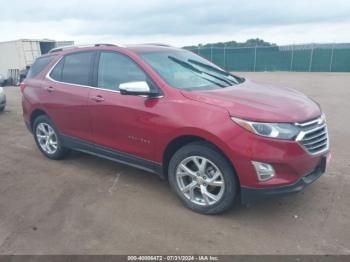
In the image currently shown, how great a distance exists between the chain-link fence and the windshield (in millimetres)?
20202

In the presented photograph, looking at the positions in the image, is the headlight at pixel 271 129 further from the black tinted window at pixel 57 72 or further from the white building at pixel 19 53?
the white building at pixel 19 53

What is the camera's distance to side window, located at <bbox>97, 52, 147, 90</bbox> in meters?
3.93

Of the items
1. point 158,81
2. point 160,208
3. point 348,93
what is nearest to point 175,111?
point 158,81

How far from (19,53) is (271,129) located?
2289 cm

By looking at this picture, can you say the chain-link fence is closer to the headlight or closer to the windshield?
the windshield

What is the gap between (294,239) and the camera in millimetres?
3090

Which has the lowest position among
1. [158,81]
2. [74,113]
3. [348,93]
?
[348,93]

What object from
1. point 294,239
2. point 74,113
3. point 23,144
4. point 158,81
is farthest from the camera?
point 23,144

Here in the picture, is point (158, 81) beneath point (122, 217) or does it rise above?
above

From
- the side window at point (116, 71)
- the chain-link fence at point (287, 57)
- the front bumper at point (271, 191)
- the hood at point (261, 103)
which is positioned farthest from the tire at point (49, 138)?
the chain-link fence at point (287, 57)

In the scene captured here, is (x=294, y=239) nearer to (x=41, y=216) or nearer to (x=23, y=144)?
(x=41, y=216)

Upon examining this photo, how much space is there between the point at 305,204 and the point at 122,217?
80.6 inches

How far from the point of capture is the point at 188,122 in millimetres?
3322

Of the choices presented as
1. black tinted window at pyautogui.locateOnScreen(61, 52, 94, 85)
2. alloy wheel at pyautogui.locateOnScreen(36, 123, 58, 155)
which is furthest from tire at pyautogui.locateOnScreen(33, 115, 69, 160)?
black tinted window at pyautogui.locateOnScreen(61, 52, 94, 85)
